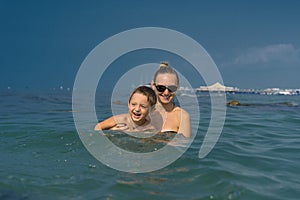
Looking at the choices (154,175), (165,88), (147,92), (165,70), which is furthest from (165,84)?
(154,175)

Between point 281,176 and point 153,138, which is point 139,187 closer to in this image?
point 281,176

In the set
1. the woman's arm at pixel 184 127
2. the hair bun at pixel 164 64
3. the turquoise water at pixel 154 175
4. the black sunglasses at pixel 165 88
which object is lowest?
the turquoise water at pixel 154 175

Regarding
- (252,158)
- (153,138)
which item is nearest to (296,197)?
(252,158)

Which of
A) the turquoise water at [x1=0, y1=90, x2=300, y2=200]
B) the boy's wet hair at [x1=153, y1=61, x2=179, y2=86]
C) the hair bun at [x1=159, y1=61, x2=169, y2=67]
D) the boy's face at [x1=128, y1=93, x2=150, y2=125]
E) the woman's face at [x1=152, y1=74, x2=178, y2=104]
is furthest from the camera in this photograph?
the hair bun at [x1=159, y1=61, x2=169, y2=67]

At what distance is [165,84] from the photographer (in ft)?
25.2

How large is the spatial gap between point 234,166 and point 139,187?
203 cm

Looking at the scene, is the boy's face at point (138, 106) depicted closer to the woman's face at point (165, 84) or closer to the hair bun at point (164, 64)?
the woman's face at point (165, 84)

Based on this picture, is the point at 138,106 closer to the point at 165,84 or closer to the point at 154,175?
the point at 165,84

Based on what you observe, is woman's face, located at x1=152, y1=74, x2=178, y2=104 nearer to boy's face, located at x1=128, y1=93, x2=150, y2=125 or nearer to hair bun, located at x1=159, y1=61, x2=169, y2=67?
hair bun, located at x1=159, y1=61, x2=169, y2=67

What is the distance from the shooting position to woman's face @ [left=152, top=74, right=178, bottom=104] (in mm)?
7691

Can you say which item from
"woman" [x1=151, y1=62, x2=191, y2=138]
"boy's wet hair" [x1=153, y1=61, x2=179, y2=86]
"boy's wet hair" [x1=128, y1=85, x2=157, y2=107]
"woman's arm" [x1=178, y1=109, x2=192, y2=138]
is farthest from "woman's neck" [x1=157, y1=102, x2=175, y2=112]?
"boy's wet hair" [x1=128, y1=85, x2=157, y2=107]

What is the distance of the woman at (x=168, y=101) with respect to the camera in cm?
772

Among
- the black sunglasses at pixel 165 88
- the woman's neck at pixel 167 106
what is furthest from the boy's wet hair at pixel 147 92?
the woman's neck at pixel 167 106

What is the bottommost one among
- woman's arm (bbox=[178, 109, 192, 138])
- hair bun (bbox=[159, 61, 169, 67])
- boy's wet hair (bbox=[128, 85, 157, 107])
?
woman's arm (bbox=[178, 109, 192, 138])
